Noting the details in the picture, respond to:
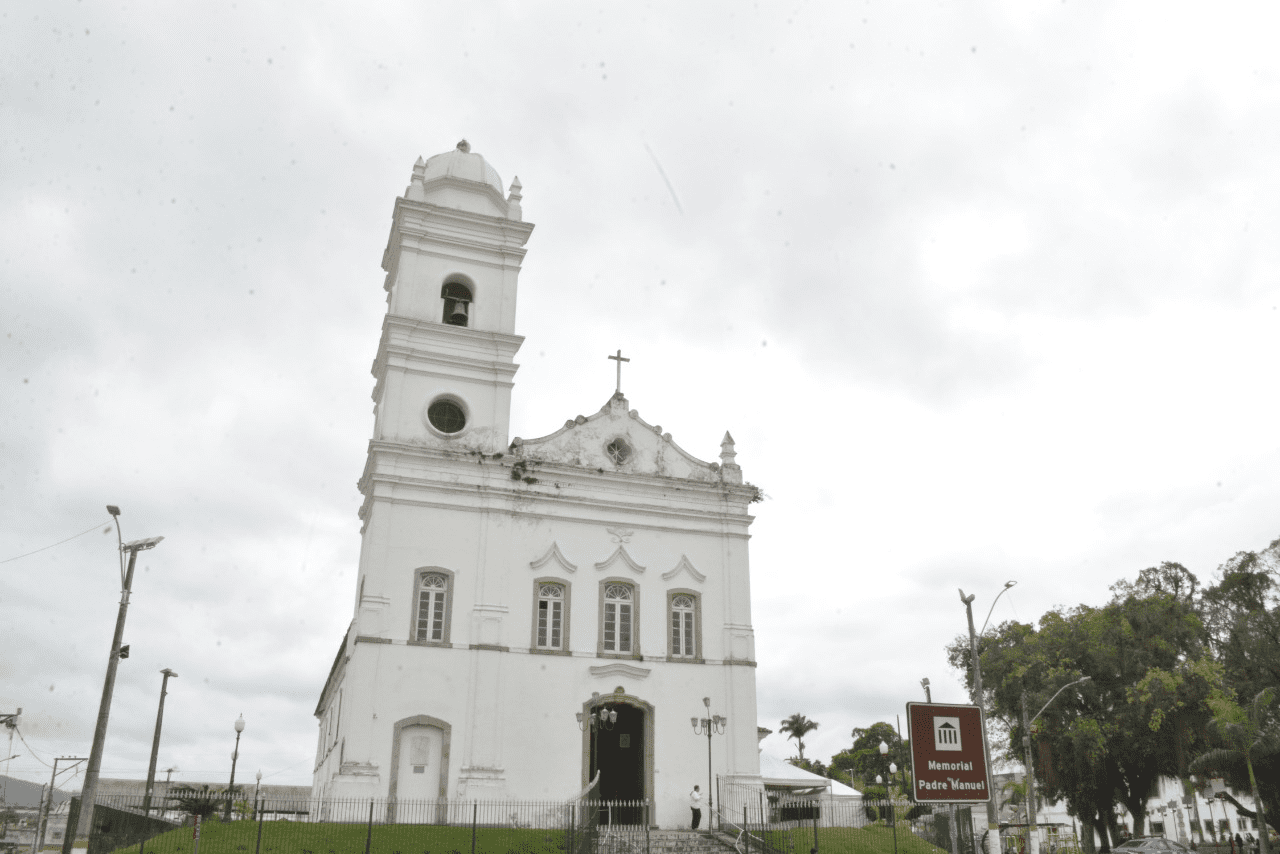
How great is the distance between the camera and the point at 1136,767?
38750 millimetres

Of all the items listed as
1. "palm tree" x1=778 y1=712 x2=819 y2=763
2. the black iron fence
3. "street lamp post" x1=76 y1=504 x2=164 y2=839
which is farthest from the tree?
"street lamp post" x1=76 y1=504 x2=164 y2=839

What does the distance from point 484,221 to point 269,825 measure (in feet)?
53.4

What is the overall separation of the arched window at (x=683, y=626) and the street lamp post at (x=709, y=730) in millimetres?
1326

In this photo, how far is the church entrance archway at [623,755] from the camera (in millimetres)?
24031

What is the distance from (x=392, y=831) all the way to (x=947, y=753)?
15670mm

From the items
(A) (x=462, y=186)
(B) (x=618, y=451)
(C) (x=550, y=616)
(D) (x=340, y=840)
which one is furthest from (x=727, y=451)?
(D) (x=340, y=840)

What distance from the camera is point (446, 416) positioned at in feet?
87.7

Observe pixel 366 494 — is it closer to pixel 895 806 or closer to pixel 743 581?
pixel 743 581

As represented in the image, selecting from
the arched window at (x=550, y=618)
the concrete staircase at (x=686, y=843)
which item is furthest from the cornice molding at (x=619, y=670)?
the concrete staircase at (x=686, y=843)

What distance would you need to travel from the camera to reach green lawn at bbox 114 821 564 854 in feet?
61.4

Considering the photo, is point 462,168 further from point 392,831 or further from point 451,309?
point 392,831

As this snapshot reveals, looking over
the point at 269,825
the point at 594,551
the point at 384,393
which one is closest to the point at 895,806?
the point at 594,551

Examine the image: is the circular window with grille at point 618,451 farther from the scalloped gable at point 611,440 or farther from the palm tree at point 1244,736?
the palm tree at point 1244,736

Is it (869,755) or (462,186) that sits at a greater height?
(462,186)
